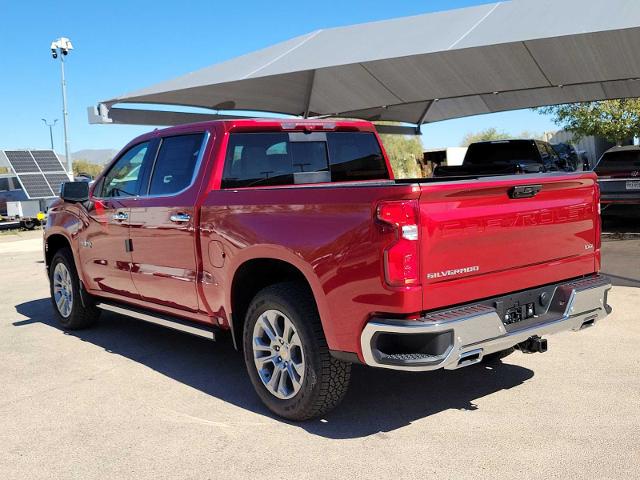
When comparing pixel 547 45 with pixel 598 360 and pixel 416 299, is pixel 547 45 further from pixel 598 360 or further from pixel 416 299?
pixel 416 299

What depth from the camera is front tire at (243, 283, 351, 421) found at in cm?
400

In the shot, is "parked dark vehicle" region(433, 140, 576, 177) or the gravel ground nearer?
the gravel ground

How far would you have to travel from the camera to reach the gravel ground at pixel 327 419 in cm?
362

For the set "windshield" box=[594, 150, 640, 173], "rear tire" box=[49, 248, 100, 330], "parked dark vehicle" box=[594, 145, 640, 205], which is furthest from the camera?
"windshield" box=[594, 150, 640, 173]

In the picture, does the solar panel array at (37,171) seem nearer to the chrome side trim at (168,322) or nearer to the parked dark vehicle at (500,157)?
the parked dark vehicle at (500,157)

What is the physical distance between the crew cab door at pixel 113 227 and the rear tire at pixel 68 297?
1.23 ft

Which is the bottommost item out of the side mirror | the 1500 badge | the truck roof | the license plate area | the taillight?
the license plate area

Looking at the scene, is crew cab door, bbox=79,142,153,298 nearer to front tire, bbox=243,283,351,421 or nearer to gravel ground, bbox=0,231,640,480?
gravel ground, bbox=0,231,640,480

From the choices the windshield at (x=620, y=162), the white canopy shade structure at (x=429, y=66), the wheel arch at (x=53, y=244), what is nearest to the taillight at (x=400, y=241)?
the wheel arch at (x=53, y=244)

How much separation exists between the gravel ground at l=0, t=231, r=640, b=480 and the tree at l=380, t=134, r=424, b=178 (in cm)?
4163

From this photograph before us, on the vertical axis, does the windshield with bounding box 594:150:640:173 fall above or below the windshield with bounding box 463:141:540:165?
below

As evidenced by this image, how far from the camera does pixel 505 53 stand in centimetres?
1001

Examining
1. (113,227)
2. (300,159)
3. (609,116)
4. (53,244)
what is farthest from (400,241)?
(609,116)

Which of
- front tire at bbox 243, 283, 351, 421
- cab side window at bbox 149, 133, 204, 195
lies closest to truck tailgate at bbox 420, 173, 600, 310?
→ front tire at bbox 243, 283, 351, 421
